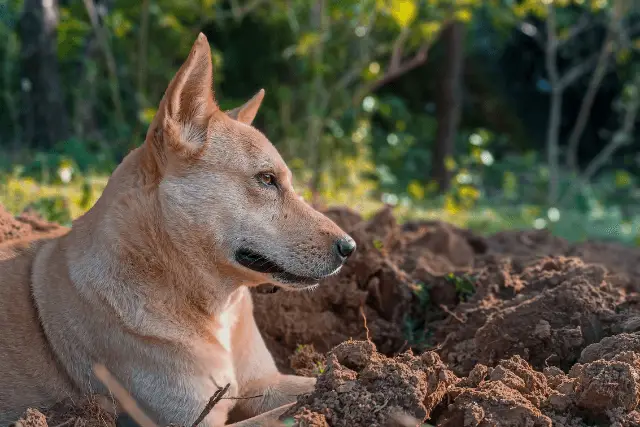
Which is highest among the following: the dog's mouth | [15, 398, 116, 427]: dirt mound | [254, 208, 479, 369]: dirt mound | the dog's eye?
the dog's eye

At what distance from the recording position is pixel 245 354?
3.71 m

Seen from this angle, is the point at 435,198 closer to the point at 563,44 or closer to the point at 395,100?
the point at 395,100

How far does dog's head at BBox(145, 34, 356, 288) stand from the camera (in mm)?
3461

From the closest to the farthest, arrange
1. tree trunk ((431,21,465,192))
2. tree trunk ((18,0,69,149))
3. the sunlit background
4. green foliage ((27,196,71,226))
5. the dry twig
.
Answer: the dry twig → green foliage ((27,196,71,226)) → the sunlit background → tree trunk ((18,0,69,149)) → tree trunk ((431,21,465,192))

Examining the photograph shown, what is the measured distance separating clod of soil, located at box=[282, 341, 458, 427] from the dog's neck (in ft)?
2.31

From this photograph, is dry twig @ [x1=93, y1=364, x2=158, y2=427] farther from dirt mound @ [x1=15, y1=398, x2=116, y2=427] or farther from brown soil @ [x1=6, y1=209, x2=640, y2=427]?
brown soil @ [x1=6, y1=209, x2=640, y2=427]

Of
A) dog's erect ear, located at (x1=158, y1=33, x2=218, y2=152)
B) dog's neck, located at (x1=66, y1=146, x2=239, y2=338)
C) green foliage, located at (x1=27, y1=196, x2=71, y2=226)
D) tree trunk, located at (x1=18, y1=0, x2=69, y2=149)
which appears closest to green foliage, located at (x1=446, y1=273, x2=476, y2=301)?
dog's neck, located at (x1=66, y1=146, x2=239, y2=338)

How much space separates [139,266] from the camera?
11.2 ft

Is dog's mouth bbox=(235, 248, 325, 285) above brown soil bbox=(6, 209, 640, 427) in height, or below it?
above

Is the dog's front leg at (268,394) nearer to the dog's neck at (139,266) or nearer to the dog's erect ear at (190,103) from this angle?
the dog's neck at (139,266)

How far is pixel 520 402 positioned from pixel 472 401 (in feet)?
0.52

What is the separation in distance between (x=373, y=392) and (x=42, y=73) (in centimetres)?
845

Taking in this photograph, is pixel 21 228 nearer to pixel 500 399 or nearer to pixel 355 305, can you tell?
pixel 355 305

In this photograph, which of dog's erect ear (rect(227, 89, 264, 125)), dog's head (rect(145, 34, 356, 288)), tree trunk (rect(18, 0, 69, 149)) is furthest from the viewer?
tree trunk (rect(18, 0, 69, 149))
